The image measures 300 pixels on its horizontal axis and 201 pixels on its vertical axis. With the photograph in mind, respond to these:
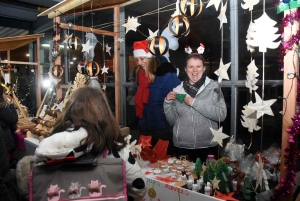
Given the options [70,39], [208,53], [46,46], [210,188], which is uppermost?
[46,46]

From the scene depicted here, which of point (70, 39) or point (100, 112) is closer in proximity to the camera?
point (100, 112)

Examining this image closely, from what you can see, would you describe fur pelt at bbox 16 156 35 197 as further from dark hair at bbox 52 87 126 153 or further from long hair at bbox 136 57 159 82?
long hair at bbox 136 57 159 82

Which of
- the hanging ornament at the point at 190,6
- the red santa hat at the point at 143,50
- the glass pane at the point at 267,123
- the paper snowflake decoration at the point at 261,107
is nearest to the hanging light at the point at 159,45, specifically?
the hanging ornament at the point at 190,6

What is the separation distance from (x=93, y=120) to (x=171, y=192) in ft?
3.42

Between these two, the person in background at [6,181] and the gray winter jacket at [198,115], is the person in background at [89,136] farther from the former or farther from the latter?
the gray winter jacket at [198,115]

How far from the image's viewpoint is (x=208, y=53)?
10.2 ft

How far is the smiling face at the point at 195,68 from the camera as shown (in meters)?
2.73

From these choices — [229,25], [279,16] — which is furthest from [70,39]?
[279,16]

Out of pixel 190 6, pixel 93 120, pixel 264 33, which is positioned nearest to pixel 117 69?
pixel 190 6

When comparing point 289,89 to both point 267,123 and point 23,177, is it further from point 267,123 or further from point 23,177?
point 23,177

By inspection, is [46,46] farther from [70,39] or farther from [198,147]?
[198,147]

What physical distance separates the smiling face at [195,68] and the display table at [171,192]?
3.37 feet

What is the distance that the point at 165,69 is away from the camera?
324 cm

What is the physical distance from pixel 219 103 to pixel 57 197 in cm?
182
